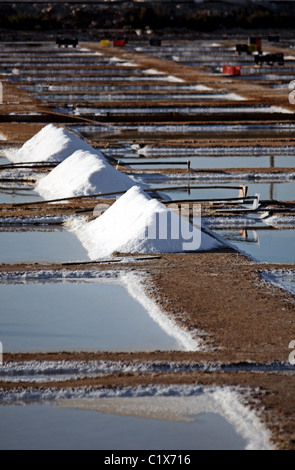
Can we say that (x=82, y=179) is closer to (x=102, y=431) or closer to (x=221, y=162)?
(x=221, y=162)

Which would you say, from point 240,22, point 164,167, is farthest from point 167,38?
point 164,167

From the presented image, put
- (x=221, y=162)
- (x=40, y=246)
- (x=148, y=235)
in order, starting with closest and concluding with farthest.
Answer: (x=148, y=235) → (x=40, y=246) → (x=221, y=162)

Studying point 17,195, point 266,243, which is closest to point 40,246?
point 266,243

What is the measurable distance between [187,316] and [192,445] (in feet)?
5.11

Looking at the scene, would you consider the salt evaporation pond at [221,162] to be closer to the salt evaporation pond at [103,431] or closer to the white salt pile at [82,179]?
the white salt pile at [82,179]

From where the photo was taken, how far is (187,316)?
5191mm

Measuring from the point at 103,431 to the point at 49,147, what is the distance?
797cm

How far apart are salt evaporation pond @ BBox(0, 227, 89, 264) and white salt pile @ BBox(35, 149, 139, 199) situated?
4.15ft

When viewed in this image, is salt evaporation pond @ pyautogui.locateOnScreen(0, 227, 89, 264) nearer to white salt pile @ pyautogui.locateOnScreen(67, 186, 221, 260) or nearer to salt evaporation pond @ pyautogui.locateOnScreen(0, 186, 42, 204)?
white salt pile @ pyautogui.locateOnScreen(67, 186, 221, 260)

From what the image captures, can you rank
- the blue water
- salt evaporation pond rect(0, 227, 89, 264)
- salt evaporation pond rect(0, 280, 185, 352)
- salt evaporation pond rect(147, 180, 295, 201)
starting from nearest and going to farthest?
the blue water
salt evaporation pond rect(0, 280, 185, 352)
salt evaporation pond rect(0, 227, 89, 264)
salt evaporation pond rect(147, 180, 295, 201)

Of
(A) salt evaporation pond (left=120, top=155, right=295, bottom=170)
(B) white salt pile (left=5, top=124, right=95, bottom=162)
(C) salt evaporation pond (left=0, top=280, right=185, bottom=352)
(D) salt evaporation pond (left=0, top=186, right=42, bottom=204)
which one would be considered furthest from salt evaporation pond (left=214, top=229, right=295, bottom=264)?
(B) white salt pile (left=5, top=124, right=95, bottom=162)

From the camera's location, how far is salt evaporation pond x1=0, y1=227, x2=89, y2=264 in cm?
682

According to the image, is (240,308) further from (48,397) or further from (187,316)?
(48,397)

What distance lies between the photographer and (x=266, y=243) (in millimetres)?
7324
